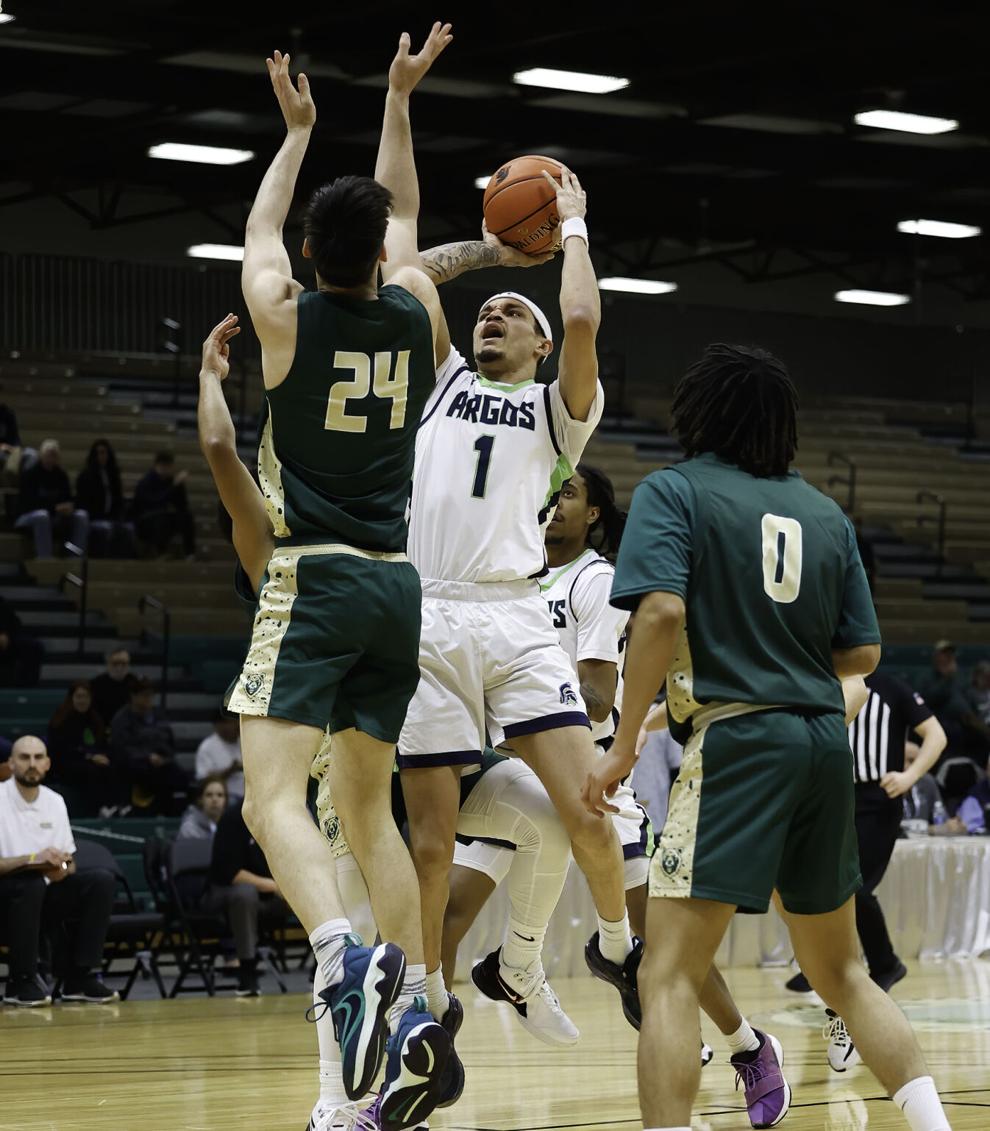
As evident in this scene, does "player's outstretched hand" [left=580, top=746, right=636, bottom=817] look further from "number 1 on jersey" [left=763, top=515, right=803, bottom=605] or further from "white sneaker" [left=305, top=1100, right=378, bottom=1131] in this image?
"white sneaker" [left=305, top=1100, right=378, bottom=1131]

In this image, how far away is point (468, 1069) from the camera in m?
7.31

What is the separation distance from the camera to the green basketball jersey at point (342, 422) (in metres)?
4.71

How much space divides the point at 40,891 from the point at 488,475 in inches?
250

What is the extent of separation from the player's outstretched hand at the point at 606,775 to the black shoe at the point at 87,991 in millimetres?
7157

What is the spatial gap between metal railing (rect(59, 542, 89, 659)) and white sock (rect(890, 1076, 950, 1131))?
14.2 metres

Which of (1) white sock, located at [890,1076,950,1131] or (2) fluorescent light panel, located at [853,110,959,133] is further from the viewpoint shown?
(2) fluorescent light panel, located at [853,110,959,133]

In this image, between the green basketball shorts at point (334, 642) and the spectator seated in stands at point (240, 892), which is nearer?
Result: the green basketball shorts at point (334, 642)

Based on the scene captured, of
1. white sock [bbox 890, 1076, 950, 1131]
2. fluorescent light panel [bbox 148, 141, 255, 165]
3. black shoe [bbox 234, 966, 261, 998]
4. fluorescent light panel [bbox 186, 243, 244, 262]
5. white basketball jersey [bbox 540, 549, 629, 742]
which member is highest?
fluorescent light panel [bbox 148, 141, 255, 165]

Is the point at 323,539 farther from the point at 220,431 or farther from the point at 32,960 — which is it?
the point at 32,960

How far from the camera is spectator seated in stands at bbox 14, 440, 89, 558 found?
62.7 feet

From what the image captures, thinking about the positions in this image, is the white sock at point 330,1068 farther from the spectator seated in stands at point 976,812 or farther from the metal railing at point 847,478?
the metal railing at point 847,478

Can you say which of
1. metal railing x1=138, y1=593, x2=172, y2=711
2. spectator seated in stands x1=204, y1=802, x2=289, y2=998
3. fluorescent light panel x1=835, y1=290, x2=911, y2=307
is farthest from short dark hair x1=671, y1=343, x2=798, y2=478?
fluorescent light panel x1=835, y1=290, x2=911, y2=307

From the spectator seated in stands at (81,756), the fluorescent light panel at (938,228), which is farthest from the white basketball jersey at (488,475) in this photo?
the fluorescent light panel at (938,228)

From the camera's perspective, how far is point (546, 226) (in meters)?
5.85
